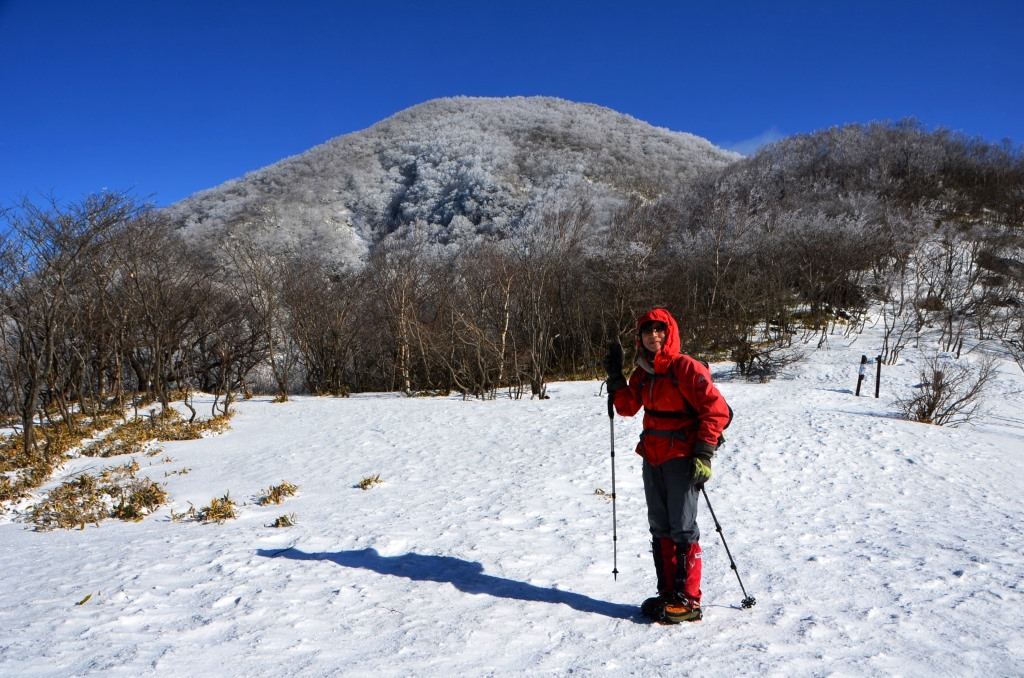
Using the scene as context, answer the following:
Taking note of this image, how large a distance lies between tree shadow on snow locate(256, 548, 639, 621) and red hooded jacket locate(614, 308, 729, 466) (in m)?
1.22

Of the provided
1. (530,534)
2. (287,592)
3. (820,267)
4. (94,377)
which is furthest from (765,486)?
(820,267)

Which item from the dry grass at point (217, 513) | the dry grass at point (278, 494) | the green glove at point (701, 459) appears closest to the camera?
the green glove at point (701, 459)

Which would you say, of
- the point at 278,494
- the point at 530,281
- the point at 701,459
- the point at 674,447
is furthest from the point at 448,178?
the point at 701,459

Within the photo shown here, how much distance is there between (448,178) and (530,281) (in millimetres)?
44537

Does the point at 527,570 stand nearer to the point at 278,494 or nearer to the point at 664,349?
the point at 664,349

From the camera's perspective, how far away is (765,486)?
26.2 ft

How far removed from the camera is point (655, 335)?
3.81 metres

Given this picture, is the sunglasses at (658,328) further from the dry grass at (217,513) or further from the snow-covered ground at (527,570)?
the dry grass at (217,513)

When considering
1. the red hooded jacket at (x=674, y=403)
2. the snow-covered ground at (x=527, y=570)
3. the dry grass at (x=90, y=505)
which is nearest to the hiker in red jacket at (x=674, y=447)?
the red hooded jacket at (x=674, y=403)

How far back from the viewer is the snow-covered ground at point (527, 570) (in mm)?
3449

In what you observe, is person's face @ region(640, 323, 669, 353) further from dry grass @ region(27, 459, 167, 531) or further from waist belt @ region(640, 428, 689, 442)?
dry grass @ region(27, 459, 167, 531)

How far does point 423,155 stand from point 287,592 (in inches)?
2686

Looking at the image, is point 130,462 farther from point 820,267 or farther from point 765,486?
point 820,267

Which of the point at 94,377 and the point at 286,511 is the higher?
the point at 94,377
